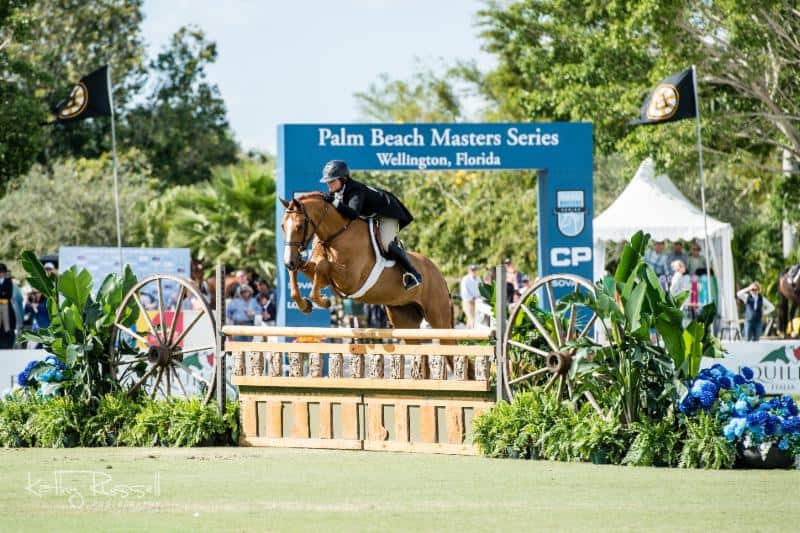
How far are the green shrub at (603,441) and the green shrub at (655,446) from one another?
0.10 metres

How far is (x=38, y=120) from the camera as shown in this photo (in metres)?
27.1

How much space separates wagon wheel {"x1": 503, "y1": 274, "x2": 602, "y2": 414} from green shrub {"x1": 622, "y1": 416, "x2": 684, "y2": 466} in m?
0.57

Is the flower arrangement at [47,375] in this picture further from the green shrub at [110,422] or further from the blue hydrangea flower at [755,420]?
the blue hydrangea flower at [755,420]

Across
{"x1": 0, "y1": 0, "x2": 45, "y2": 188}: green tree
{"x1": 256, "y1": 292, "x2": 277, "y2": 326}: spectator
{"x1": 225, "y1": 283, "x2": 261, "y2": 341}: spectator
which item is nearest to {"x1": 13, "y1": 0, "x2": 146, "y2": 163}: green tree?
{"x1": 0, "y1": 0, "x2": 45, "y2": 188}: green tree

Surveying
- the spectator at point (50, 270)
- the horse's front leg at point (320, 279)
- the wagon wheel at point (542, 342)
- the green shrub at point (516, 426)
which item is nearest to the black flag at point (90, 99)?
the spectator at point (50, 270)

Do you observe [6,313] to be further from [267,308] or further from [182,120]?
[182,120]

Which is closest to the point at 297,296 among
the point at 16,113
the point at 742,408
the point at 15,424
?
the point at 15,424

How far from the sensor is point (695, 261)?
28.9 meters

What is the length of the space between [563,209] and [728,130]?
303 inches

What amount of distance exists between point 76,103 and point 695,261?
13.4m

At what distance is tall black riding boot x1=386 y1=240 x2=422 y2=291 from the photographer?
525 inches

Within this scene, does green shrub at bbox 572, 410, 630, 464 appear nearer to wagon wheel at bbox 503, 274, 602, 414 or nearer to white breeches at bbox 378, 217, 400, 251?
wagon wheel at bbox 503, 274, 602, 414

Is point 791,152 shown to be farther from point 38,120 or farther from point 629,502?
point 629,502

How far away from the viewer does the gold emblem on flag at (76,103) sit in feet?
71.0
